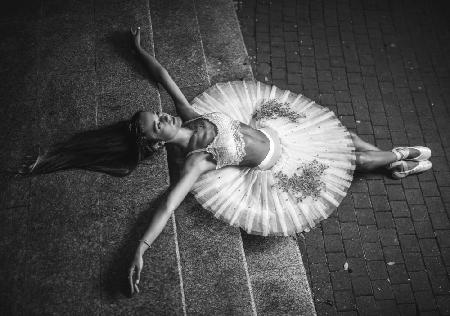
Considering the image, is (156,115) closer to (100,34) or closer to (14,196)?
(14,196)

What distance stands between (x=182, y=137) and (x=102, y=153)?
0.90 metres

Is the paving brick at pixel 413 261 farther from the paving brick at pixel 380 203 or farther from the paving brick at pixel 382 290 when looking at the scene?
the paving brick at pixel 380 203

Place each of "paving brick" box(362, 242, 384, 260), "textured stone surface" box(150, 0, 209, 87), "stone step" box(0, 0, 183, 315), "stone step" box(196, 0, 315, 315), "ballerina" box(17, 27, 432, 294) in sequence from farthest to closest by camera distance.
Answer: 1. "textured stone surface" box(150, 0, 209, 87)
2. "paving brick" box(362, 242, 384, 260)
3. "stone step" box(196, 0, 315, 315)
4. "ballerina" box(17, 27, 432, 294)
5. "stone step" box(0, 0, 183, 315)

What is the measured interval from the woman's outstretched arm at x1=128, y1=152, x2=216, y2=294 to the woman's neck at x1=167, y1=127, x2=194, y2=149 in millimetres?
177

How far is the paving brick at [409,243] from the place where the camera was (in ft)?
15.1

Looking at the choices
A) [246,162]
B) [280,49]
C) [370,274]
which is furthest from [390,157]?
[280,49]

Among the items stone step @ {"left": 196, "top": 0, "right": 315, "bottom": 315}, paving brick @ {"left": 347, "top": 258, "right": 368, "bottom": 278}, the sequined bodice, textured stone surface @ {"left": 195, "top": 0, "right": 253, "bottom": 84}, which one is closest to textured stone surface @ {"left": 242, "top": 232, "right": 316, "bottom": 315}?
stone step @ {"left": 196, "top": 0, "right": 315, "bottom": 315}

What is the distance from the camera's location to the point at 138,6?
5363mm

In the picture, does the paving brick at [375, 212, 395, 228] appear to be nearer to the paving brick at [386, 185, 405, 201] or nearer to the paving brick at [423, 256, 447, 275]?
the paving brick at [386, 185, 405, 201]

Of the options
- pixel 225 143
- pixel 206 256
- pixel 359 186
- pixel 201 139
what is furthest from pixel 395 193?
pixel 201 139

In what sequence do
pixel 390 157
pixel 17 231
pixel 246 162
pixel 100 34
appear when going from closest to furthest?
pixel 17 231 → pixel 246 162 → pixel 390 157 → pixel 100 34

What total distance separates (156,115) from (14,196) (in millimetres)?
1982

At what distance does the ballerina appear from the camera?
3539mm

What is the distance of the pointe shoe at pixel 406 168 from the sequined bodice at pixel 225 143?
255 centimetres
